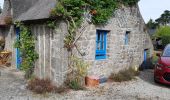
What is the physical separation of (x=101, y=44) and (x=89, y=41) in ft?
3.70

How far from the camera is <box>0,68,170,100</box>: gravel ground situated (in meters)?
8.50

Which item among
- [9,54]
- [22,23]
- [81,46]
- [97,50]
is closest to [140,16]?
[97,50]

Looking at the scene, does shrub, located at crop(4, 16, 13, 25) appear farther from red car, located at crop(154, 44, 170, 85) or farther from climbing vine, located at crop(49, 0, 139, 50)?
red car, located at crop(154, 44, 170, 85)

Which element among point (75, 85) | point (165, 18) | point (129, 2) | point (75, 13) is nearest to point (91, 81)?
point (75, 85)

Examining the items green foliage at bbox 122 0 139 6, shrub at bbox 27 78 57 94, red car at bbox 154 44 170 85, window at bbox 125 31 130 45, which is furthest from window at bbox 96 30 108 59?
shrub at bbox 27 78 57 94

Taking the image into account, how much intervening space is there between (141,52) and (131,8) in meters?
3.08

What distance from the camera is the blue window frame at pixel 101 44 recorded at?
425 inches

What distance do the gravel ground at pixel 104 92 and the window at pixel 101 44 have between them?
1.26 meters

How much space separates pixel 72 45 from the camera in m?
9.32

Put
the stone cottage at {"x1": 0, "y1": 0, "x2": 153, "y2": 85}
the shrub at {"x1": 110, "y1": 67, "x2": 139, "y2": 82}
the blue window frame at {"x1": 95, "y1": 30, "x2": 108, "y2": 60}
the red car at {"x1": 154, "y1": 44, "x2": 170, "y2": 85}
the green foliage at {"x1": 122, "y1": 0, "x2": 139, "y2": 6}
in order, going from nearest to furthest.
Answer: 1. the stone cottage at {"x1": 0, "y1": 0, "x2": 153, "y2": 85}
2. the red car at {"x1": 154, "y1": 44, "x2": 170, "y2": 85}
3. the blue window frame at {"x1": 95, "y1": 30, "x2": 108, "y2": 60}
4. the shrub at {"x1": 110, "y1": 67, "x2": 139, "y2": 82}
5. the green foliage at {"x1": 122, "y1": 0, "x2": 139, "y2": 6}

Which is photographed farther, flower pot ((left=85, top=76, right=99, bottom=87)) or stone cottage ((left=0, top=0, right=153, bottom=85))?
flower pot ((left=85, top=76, right=99, bottom=87))

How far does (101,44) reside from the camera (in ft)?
36.2

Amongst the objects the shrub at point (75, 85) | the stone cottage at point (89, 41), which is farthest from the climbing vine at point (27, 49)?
the shrub at point (75, 85)

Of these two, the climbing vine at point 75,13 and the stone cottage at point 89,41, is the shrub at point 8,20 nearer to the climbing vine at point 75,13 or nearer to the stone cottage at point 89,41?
the stone cottage at point 89,41
